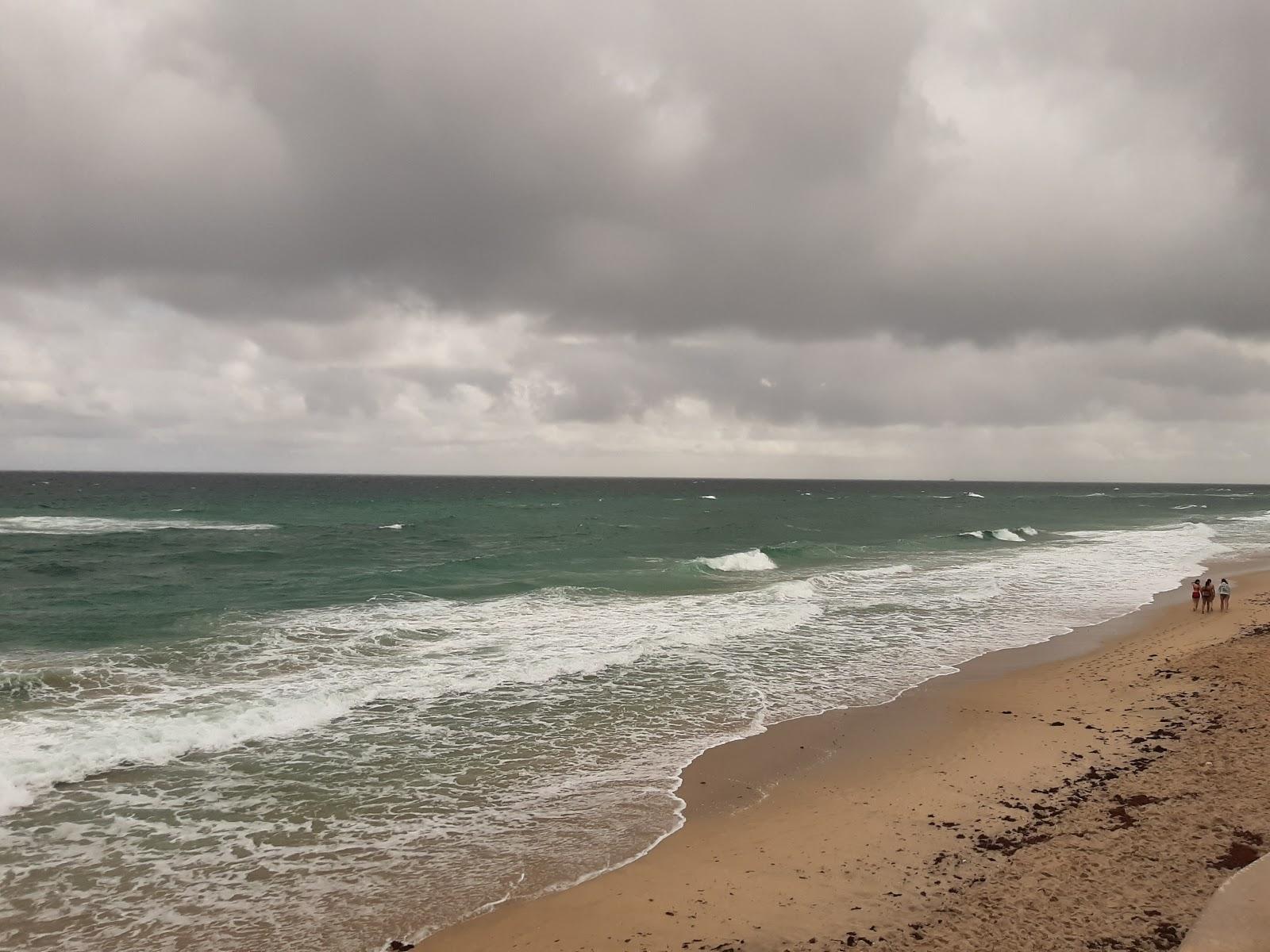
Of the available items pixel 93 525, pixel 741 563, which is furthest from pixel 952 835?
pixel 93 525

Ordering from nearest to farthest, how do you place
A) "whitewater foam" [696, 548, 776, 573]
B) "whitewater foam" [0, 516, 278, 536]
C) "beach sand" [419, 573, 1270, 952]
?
"beach sand" [419, 573, 1270, 952] < "whitewater foam" [696, 548, 776, 573] < "whitewater foam" [0, 516, 278, 536]

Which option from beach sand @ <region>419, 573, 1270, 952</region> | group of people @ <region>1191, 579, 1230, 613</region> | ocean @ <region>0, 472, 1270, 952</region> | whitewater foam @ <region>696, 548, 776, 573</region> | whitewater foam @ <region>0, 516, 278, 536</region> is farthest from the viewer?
whitewater foam @ <region>0, 516, 278, 536</region>

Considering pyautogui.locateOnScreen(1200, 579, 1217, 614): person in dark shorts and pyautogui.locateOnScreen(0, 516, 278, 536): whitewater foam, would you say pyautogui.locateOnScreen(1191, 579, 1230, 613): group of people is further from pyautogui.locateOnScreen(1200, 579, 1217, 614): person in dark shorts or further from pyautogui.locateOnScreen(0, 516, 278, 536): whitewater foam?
pyautogui.locateOnScreen(0, 516, 278, 536): whitewater foam

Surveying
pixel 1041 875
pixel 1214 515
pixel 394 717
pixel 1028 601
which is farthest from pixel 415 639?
pixel 1214 515

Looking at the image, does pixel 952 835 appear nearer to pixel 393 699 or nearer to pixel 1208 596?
pixel 393 699

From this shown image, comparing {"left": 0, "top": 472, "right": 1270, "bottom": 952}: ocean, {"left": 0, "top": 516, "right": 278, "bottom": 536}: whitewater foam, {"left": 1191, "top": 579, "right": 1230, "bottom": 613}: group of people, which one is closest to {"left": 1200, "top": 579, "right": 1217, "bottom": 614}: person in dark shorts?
{"left": 1191, "top": 579, "right": 1230, "bottom": 613}: group of people

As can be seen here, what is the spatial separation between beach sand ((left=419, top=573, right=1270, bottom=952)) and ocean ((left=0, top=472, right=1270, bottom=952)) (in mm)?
841

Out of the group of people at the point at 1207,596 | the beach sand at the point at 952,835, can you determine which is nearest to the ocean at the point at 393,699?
the beach sand at the point at 952,835

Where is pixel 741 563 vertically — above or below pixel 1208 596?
below

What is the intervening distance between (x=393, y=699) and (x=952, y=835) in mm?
11366

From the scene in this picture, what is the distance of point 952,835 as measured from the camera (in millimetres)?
9172

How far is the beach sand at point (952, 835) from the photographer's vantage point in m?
7.11

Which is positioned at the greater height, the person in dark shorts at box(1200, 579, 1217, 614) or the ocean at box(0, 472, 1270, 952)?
the person in dark shorts at box(1200, 579, 1217, 614)

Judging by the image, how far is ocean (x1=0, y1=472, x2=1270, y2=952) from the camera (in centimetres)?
852
